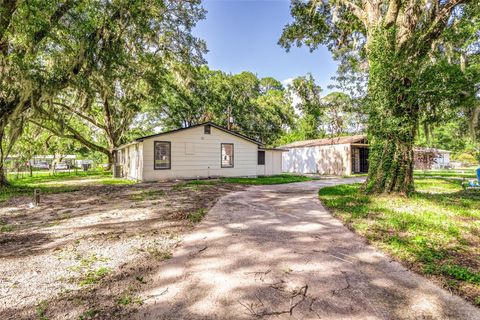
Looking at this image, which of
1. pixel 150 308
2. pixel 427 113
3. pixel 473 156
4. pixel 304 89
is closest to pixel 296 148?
pixel 304 89

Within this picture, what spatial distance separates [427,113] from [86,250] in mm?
8218

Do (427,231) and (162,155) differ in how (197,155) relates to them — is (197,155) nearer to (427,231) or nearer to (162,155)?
(162,155)

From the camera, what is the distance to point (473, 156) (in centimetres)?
3412

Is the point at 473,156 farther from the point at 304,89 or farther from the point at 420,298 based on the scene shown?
the point at 420,298

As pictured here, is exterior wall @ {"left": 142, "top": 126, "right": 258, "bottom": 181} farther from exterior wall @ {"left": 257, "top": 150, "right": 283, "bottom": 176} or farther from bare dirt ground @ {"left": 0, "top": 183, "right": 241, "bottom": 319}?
bare dirt ground @ {"left": 0, "top": 183, "right": 241, "bottom": 319}

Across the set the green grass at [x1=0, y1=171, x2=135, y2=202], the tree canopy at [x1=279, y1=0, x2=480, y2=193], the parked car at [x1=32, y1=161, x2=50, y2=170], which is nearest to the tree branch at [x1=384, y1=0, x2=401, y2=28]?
the tree canopy at [x1=279, y1=0, x2=480, y2=193]

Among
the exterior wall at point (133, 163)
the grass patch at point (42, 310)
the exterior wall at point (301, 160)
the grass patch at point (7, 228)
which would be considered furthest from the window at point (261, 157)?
the grass patch at point (42, 310)

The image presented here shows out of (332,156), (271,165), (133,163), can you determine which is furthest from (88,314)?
(332,156)

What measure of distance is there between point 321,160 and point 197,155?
11738mm

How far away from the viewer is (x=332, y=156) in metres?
19.8

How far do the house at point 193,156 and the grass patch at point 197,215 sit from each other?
759 centimetres

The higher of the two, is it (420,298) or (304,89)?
(304,89)

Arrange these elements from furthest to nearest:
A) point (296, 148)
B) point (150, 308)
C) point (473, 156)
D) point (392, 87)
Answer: point (473, 156)
point (296, 148)
point (392, 87)
point (150, 308)

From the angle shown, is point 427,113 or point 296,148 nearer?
point 427,113
